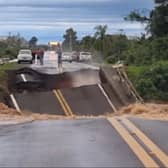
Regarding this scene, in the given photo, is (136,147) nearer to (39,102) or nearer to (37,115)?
(37,115)

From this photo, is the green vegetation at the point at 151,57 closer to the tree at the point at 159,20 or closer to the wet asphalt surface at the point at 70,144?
the tree at the point at 159,20

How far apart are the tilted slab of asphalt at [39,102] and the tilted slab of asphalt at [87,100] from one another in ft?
2.65

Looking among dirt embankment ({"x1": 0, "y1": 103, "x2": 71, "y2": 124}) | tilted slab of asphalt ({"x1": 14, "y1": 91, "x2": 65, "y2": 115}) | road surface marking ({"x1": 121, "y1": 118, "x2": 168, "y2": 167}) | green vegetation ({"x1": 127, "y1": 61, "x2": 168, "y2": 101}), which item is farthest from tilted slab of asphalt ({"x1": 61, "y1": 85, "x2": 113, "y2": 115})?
road surface marking ({"x1": 121, "y1": 118, "x2": 168, "y2": 167})

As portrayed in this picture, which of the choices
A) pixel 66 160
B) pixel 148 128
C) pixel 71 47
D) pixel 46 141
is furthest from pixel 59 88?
pixel 71 47

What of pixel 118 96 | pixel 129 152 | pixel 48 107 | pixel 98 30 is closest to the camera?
pixel 129 152

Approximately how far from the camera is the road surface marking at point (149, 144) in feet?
36.6

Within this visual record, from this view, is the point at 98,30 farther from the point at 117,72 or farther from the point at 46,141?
the point at 46,141

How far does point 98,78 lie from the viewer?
4219cm

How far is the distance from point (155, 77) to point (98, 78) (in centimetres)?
354

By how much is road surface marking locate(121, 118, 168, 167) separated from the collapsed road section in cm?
1684

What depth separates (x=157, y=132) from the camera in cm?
1548

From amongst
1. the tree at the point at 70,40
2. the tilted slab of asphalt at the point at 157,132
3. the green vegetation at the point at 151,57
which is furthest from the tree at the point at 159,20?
the tree at the point at 70,40

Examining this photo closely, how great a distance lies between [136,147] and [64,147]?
4.40ft

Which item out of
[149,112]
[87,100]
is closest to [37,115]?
[149,112]
